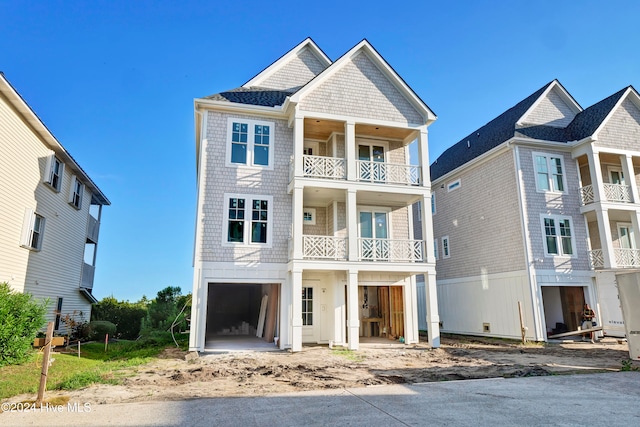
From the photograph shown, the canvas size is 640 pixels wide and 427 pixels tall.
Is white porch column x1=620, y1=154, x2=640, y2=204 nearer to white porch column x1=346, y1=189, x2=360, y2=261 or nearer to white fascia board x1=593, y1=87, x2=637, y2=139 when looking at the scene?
white fascia board x1=593, y1=87, x2=637, y2=139

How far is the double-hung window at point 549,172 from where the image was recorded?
57.6ft

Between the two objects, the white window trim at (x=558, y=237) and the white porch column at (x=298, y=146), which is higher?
the white porch column at (x=298, y=146)

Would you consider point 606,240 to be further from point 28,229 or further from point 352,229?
point 28,229

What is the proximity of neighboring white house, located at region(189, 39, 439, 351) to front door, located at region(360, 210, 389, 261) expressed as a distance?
0.15 ft

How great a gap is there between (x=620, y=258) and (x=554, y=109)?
7.84 m

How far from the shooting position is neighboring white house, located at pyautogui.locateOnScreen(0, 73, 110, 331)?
42.6 ft

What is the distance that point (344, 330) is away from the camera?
14359mm

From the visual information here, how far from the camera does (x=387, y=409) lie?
598 cm

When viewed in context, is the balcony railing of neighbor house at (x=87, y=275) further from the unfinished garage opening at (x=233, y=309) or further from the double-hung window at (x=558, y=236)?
the double-hung window at (x=558, y=236)

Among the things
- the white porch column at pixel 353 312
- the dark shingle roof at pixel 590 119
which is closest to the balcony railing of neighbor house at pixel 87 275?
the white porch column at pixel 353 312

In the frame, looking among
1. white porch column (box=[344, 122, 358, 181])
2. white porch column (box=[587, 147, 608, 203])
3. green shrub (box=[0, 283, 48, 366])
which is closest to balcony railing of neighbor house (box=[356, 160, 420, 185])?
white porch column (box=[344, 122, 358, 181])

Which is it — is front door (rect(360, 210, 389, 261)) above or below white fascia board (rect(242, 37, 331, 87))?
below

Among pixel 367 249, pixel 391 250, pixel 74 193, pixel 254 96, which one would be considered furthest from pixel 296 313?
pixel 74 193

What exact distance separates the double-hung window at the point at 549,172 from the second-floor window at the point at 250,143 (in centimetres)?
1229
